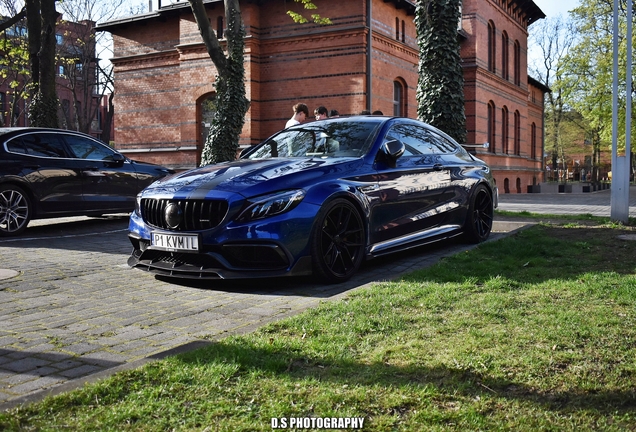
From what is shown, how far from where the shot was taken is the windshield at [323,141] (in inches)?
273

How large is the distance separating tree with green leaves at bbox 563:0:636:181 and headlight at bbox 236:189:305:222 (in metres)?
34.9

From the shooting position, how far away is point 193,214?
19.0 ft

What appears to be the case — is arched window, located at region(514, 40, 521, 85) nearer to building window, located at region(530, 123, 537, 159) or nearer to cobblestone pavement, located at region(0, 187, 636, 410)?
building window, located at region(530, 123, 537, 159)

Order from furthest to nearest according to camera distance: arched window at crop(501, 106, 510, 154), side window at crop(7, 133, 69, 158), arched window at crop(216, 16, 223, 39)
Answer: arched window at crop(501, 106, 510, 154)
arched window at crop(216, 16, 223, 39)
side window at crop(7, 133, 69, 158)

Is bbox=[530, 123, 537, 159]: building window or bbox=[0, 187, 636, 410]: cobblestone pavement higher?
bbox=[530, 123, 537, 159]: building window

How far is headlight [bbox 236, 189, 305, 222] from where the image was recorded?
564 centimetres

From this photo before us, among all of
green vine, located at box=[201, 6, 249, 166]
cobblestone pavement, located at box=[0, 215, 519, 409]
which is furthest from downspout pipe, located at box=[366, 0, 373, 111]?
cobblestone pavement, located at box=[0, 215, 519, 409]

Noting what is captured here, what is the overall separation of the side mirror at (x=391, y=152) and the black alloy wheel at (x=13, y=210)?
6150 mm

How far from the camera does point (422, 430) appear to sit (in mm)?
2574

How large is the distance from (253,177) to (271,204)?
0.41 metres

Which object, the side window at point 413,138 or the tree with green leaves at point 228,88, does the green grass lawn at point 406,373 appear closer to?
the side window at point 413,138

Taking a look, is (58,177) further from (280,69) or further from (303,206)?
(280,69)

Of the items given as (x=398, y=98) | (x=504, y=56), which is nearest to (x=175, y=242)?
(x=398, y=98)

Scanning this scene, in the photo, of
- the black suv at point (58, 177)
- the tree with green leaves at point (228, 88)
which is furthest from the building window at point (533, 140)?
the black suv at point (58, 177)
